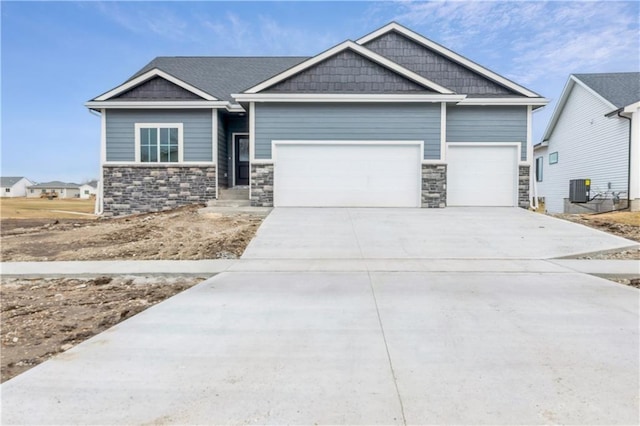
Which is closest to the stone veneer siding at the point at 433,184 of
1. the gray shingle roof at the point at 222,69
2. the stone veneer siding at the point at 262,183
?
the stone veneer siding at the point at 262,183

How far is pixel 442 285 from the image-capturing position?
554cm

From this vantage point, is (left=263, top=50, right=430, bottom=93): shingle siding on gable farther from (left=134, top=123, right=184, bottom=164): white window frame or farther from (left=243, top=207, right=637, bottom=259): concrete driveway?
(left=243, top=207, right=637, bottom=259): concrete driveway

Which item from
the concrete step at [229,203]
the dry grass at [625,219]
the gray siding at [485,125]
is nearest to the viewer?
the dry grass at [625,219]

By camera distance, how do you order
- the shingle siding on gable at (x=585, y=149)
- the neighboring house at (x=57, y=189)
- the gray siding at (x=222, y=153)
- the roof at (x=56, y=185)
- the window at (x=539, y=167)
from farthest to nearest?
the roof at (x=56, y=185)
the neighboring house at (x=57, y=189)
the window at (x=539, y=167)
the shingle siding on gable at (x=585, y=149)
the gray siding at (x=222, y=153)

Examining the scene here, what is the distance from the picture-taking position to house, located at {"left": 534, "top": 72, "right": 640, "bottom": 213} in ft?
49.1

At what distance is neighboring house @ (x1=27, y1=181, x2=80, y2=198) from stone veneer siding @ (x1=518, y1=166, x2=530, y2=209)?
A: 88.5 metres

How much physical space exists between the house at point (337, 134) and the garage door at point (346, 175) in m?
0.03

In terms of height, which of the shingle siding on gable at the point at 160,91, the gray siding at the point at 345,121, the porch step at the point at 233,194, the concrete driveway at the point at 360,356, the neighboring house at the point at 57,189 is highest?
the shingle siding on gable at the point at 160,91

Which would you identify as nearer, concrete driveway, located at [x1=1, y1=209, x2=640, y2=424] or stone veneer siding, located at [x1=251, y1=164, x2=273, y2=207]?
concrete driveway, located at [x1=1, y1=209, x2=640, y2=424]

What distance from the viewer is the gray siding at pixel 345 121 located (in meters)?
12.6

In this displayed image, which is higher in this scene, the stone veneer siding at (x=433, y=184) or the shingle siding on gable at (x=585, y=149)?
the shingle siding on gable at (x=585, y=149)

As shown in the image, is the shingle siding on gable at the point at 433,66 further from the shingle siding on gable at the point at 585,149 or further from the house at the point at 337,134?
the shingle siding on gable at the point at 585,149

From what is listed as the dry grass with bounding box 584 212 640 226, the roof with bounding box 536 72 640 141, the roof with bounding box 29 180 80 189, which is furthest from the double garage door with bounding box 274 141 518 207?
the roof with bounding box 29 180 80 189

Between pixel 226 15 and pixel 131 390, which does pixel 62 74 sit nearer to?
pixel 226 15
